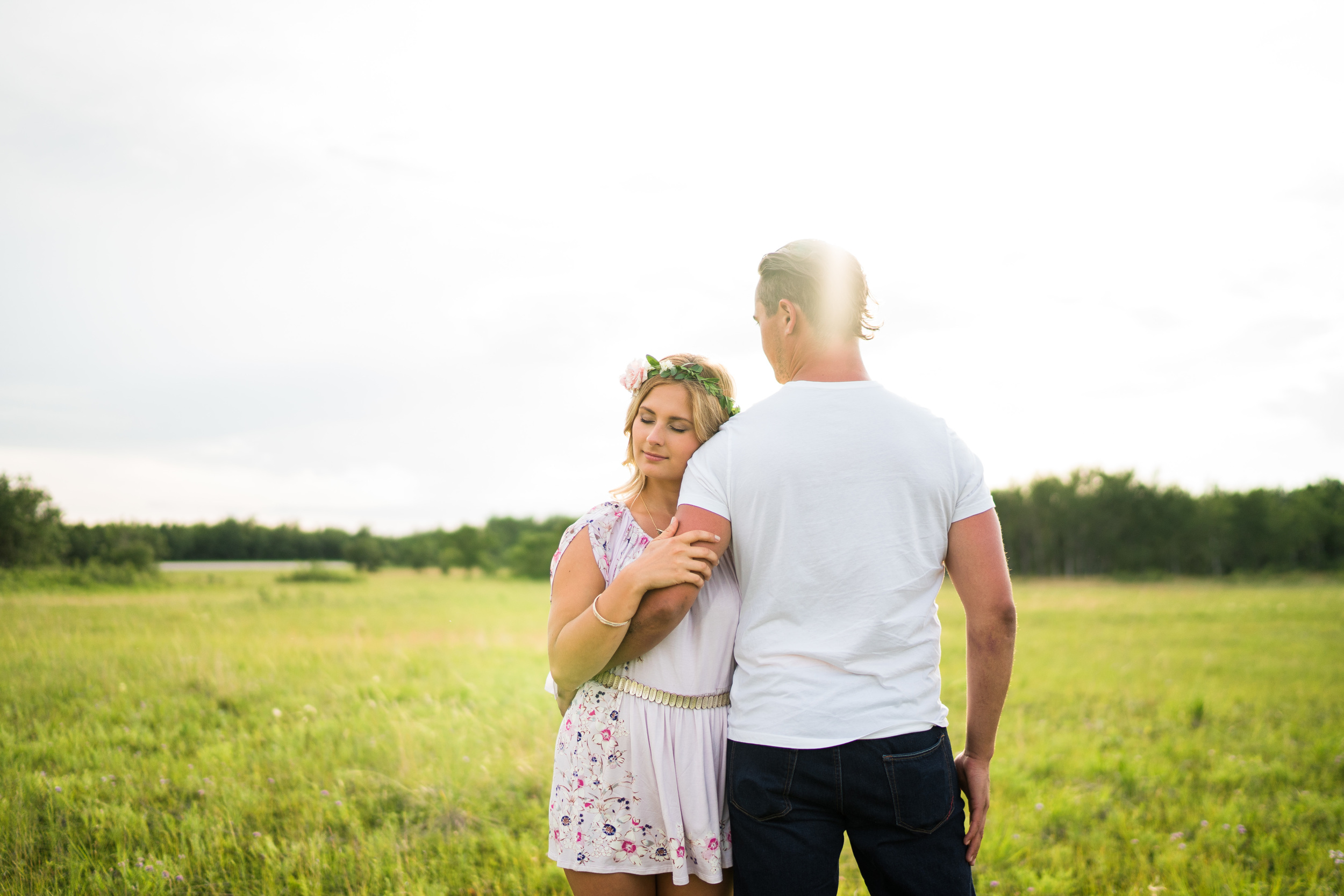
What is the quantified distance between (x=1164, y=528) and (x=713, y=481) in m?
68.1

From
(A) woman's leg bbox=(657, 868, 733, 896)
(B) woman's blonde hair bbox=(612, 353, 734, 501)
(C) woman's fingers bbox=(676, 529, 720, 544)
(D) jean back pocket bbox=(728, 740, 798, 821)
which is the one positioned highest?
(B) woman's blonde hair bbox=(612, 353, 734, 501)

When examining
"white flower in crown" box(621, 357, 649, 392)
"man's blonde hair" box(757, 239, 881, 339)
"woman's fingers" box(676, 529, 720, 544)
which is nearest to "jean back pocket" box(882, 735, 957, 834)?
"woman's fingers" box(676, 529, 720, 544)

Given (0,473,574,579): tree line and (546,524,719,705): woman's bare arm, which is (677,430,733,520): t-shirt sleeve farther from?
(0,473,574,579): tree line

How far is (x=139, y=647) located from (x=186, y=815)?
23.7 feet

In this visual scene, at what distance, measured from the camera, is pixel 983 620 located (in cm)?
222

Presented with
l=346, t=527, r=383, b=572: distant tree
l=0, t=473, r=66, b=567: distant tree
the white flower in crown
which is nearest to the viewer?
the white flower in crown

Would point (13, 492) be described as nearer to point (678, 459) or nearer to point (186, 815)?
point (186, 815)

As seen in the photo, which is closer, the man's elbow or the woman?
the man's elbow

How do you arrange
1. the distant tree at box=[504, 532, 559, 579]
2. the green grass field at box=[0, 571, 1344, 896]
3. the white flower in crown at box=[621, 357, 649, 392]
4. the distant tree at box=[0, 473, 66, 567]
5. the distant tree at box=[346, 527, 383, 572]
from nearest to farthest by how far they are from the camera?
the white flower in crown at box=[621, 357, 649, 392]
the green grass field at box=[0, 571, 1344, 896]
the distant tree at box=[0, 473, 66, 567]
the distant tree at box=[346, 527, 383, 572]
the distant tree at box=[504, 532, 559, 579]

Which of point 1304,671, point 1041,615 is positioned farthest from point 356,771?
point 1041,615

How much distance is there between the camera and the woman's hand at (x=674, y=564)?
6.97ft

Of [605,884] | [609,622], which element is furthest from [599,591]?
[605,884]

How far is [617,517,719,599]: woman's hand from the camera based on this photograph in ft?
6.97

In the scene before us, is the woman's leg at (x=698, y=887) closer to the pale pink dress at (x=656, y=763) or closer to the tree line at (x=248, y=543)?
the pale pink dress at (x=656, y=763)
